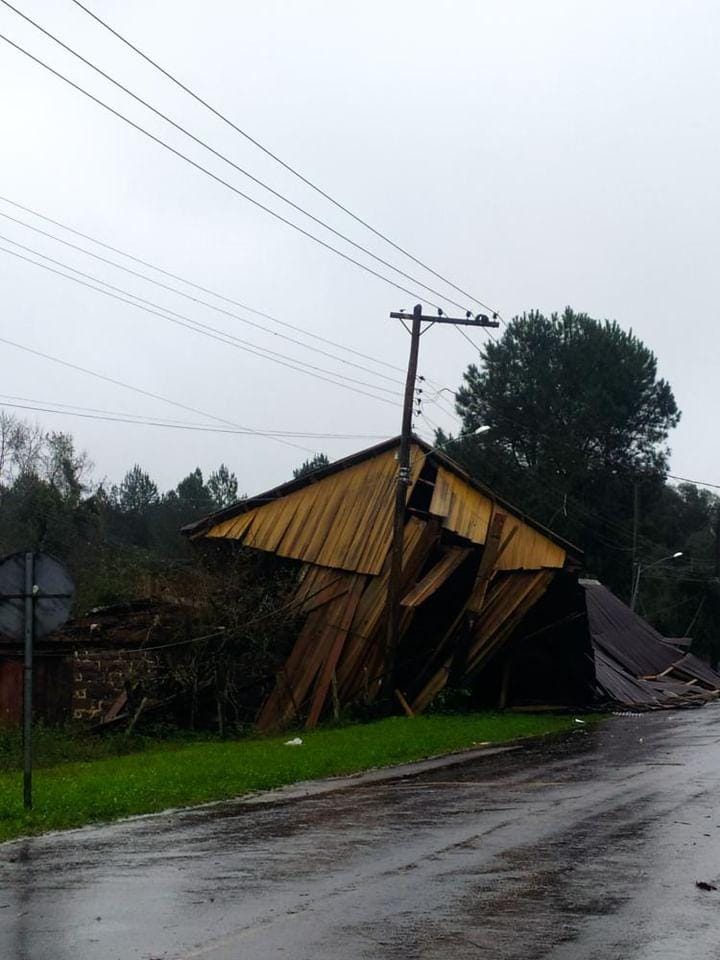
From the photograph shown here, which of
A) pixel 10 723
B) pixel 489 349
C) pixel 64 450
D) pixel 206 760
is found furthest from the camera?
pixel 489 349

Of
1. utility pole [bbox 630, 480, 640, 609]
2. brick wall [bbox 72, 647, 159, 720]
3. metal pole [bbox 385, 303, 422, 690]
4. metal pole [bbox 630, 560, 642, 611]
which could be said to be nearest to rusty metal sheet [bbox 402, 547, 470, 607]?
metal pole [bbox 385, 303, 422, 690]

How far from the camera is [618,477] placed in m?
66.3

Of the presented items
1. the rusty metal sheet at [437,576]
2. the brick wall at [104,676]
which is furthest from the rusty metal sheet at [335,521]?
the brick wall at [104,676]

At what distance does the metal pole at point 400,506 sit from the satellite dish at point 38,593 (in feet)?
51.2

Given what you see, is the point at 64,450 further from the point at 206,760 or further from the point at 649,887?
the point at 649,887

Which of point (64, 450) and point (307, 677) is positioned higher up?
point (64, 450)

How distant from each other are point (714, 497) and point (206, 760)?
82.6 m

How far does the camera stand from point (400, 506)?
29.5m

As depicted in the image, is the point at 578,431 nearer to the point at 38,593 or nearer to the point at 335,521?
the point at 335,521

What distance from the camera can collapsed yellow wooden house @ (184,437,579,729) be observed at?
102 ft

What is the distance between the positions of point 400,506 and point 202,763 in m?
10.9

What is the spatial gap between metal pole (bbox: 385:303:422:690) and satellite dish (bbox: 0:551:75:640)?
614 inches

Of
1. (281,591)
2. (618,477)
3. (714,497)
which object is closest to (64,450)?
(618,477)

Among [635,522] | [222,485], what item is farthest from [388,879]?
[222,485]
